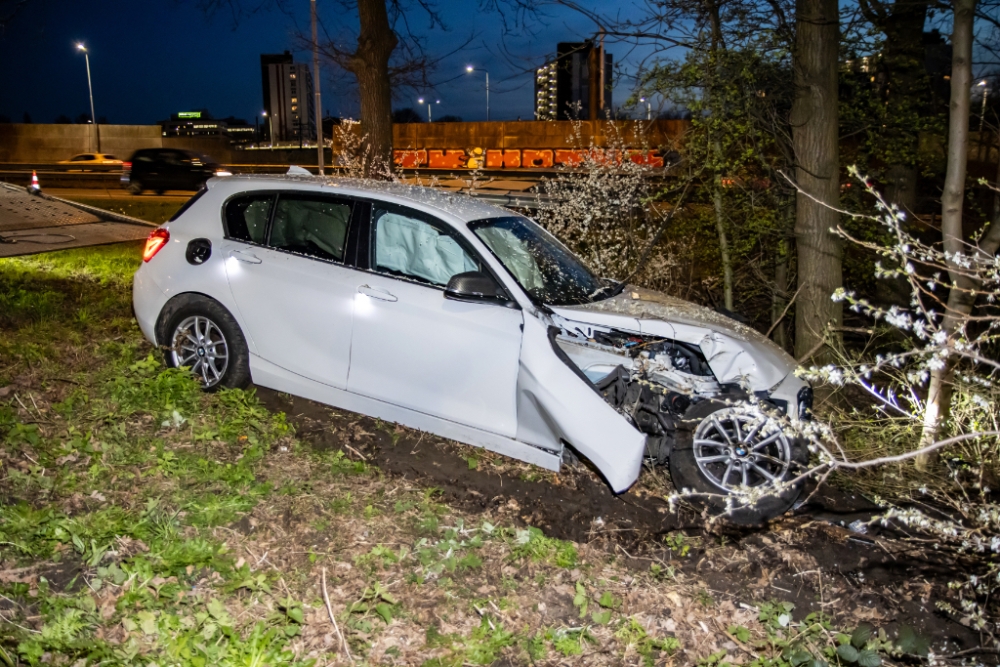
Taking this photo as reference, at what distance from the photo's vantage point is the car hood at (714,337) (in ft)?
16.9

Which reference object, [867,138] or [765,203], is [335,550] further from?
[867,138]

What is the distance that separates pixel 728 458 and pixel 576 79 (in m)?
5.87

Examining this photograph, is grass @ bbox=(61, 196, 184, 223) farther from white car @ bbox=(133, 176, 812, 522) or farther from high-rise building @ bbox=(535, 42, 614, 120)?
white car @ bbox=(133, 176, 812, 522)

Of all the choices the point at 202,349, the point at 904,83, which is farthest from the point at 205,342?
the point at 904,83

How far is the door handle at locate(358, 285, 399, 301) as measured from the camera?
548cm

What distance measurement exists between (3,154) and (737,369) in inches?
1754

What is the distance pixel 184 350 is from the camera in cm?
628

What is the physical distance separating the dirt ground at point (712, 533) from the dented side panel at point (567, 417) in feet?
1.44

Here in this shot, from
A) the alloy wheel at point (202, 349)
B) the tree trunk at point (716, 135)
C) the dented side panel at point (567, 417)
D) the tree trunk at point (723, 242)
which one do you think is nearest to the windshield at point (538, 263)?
the dented side panel at point (567, 417)

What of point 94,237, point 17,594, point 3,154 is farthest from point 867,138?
point 3,154

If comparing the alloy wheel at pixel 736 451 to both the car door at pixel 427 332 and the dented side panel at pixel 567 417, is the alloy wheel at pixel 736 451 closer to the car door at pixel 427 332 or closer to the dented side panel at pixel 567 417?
the dented side panel at pixel 567 417

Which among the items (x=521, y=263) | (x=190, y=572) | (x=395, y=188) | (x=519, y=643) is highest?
(x=395, y=188)

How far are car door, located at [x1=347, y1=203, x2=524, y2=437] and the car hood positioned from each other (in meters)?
0.57

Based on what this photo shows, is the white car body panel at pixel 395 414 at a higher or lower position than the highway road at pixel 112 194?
lower
